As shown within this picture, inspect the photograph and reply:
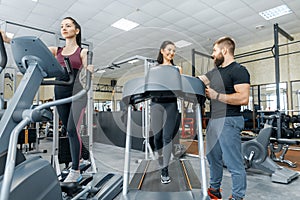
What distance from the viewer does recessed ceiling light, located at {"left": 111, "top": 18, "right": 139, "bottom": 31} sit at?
5559 mm

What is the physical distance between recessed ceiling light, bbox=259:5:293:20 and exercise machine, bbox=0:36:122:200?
5.69 metres

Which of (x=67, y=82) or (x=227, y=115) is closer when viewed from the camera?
(x=67, y=82)

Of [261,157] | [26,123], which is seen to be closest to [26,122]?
[26,123]

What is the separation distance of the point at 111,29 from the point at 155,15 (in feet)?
4.93

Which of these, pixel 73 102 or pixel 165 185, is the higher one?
pixel 73 102

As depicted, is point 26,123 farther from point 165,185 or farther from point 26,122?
point 165,185

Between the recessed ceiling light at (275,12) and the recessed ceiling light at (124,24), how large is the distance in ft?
10.9

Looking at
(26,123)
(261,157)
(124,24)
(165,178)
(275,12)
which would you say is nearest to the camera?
(26,123)

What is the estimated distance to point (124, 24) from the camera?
5.76 m

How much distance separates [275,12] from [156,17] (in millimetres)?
3042

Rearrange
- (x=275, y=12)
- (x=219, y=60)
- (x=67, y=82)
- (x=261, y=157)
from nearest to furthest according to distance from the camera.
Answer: (x=67, y=82)
(x=219, y=60)
(x=261, y=157)
(x=275, y=12)

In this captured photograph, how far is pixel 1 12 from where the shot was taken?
4.90 metres

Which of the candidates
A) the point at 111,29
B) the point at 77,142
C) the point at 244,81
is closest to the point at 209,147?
the point at 244,81

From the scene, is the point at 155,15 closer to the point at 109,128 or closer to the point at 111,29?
the point at 111,29
